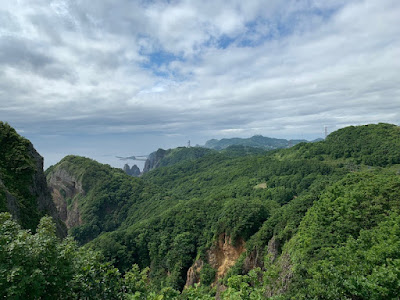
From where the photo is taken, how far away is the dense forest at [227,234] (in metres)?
8.58

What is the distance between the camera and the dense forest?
858cm

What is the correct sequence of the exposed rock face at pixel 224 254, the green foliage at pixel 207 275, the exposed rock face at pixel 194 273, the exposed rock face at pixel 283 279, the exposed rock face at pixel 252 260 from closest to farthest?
1. the exposed rock face at pixel 283 279
2. the exposed rock face at pixel 252 260
3. the exposed rock face at pixel 224 254
4. the green foliage at pixel 207 275
5. the exposed rock face at pixel 194 273

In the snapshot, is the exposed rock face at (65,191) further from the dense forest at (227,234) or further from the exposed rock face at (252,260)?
the exposed rock face at (252,260)

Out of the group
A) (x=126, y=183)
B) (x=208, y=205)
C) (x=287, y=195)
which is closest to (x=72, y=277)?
(x=208, y=205)

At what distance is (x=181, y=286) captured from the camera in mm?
44406

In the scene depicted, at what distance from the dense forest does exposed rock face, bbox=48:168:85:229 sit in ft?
1.56

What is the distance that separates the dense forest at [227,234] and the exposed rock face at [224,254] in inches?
7.8

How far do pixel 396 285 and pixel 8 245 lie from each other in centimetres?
1526

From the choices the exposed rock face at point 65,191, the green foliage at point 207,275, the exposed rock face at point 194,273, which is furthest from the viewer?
the exposed rock face at point 65,191

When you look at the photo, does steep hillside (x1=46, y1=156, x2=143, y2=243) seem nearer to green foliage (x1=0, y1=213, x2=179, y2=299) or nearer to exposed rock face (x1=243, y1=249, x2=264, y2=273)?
exposed rock face (x1=243, y1=249, x2=264, y2=273)

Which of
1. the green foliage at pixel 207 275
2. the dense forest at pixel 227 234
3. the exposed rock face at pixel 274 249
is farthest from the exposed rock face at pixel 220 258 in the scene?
the exposed rock face at pixel 274 249

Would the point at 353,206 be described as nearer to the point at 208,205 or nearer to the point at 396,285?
the point at 396,285

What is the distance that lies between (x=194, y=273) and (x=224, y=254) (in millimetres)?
6654

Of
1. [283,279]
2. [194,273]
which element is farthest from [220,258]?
[283,279]
